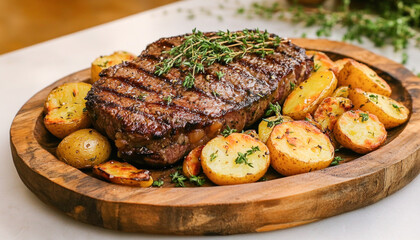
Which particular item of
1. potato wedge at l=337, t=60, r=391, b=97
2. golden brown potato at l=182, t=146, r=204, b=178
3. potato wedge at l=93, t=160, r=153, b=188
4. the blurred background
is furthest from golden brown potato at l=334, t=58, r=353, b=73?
the blurred background

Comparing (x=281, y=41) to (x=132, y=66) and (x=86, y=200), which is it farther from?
(x=86, y=200)

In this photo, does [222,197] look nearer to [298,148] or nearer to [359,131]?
[298,148]

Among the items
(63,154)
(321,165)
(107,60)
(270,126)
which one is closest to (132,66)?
(107,60)

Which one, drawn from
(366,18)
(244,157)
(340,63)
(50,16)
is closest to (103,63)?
(244,157)

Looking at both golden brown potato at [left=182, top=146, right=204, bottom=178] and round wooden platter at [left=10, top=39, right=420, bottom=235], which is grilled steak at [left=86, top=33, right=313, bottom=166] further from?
round wooden platter at [left=10, top=39, right=420, bottom=235]

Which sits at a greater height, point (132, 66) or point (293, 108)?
point (132, 66)

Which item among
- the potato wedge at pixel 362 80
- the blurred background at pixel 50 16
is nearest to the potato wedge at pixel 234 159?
the potato wedge at pixel 362 80

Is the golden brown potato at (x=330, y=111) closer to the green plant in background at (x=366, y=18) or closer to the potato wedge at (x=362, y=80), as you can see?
the potato wedge at (x=362, y=80)
